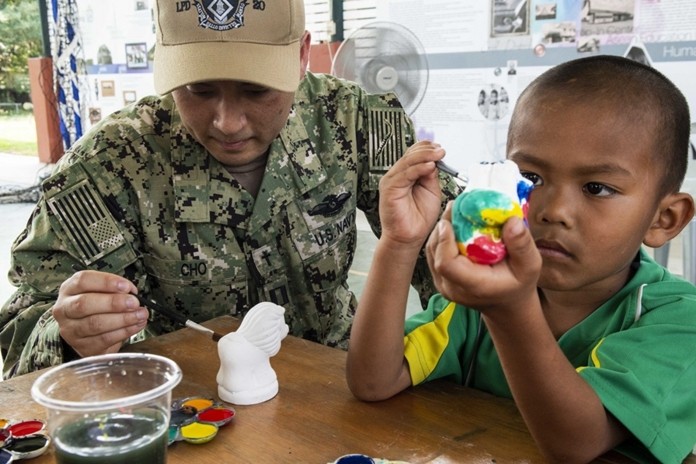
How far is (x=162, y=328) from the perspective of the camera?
1.71 metres

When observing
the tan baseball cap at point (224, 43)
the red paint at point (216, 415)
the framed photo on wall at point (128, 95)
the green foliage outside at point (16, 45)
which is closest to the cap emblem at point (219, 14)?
the tan baseball cap at point (224, 43)

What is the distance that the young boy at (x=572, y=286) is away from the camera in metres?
0.83

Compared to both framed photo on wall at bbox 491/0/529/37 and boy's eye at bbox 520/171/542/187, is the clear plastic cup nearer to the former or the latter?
boy's eye at bbox 520/171/542/187

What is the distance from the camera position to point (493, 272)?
729mm

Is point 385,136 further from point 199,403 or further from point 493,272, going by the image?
point 493,272

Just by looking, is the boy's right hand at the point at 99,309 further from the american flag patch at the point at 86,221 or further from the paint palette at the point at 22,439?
the american flag patch at the point at 86,221

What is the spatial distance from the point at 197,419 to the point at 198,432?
50 mm

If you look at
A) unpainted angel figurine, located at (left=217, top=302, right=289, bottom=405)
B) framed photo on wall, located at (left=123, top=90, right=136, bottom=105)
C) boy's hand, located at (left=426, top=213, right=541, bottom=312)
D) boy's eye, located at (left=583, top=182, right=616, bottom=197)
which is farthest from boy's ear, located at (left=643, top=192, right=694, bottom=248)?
framed photo on wall, located at (left=123, top=90, right=136, bottom=105)

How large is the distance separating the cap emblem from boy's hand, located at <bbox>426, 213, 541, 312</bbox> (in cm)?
90

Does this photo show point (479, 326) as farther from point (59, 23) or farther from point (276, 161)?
point (59, 23)

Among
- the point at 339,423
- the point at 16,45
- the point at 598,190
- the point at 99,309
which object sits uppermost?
the point at 16,45

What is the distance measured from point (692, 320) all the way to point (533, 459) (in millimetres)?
315

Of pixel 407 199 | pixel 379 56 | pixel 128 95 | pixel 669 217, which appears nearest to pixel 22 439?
pixel 407 199

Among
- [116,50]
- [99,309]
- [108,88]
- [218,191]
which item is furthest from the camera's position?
[108,88]
